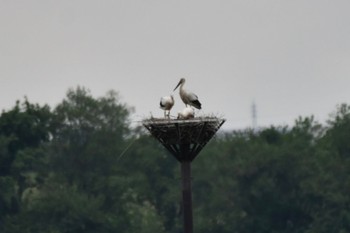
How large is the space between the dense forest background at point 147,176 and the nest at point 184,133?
73.4 m

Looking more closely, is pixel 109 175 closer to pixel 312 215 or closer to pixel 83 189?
pixel 83 189

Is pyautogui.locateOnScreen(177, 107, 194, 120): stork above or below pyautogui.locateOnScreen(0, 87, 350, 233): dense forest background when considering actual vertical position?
below

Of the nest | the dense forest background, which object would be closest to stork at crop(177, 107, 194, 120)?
the nest

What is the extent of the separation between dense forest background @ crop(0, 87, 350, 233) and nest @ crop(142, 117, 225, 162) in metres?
73.4

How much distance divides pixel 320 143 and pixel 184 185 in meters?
88.5

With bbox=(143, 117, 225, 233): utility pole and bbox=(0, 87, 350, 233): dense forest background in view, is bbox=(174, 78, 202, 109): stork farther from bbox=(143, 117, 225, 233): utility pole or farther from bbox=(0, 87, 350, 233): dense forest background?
bbox=(0, 87, 350, 233): dense forest background

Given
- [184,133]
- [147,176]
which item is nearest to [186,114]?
[184,133]

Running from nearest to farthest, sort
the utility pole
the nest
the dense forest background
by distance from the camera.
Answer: the utility pole < the nest < the dense forest background

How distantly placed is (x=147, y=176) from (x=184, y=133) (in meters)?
85.3

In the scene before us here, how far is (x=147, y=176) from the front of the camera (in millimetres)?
143500

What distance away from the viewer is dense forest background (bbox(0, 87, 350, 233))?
134750 millimetres

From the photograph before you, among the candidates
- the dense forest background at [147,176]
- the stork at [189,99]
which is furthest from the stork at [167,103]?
the dense forest background at [147,176]

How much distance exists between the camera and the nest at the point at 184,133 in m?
57.8

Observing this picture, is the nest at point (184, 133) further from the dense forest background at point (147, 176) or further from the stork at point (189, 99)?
the dense forest background at point (147, 176)
